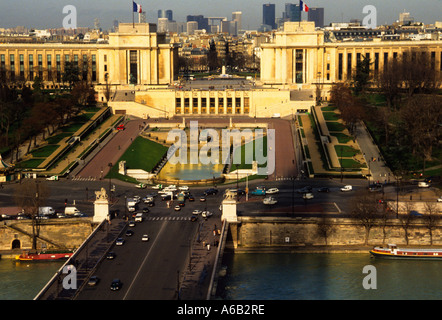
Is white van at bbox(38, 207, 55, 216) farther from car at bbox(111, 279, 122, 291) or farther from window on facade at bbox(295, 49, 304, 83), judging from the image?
window on facade at bbox(295, 49, 304, 83)

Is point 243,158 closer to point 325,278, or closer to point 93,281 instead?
point 325,278

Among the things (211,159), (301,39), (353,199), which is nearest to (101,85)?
(301,39)

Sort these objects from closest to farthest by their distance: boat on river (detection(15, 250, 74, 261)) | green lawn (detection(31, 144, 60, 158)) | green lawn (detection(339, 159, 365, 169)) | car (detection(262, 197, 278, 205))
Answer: boat on river (detection(15, 250, 74, 261)), car (detection(262, 197, 278, 205)), green lawn (detection(339, 159, 365, 169)), green lawn (detection(31, 144, 60, 158))

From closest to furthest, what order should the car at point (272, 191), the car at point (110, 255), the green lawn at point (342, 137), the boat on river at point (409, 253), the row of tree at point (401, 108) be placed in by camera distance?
the car at point (110, 255) → the boat on river at point (409, 253) → the car at point (272, 191) → the row of tree at point (401, 108) → the green lawn at point (342, 137)

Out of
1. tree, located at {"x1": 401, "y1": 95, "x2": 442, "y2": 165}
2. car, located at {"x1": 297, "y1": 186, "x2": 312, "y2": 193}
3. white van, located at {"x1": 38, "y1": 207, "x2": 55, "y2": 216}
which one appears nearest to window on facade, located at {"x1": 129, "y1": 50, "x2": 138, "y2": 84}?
tree, located at {"x1": 401, "y1": 95, "x2": 442, "y2": 165}

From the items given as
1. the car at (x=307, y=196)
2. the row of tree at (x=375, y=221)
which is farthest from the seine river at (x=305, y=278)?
the car at (x=307, y=196)

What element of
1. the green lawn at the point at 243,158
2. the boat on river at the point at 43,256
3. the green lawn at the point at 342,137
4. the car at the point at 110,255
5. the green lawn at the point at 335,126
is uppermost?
the green lawn at the point at 335,126

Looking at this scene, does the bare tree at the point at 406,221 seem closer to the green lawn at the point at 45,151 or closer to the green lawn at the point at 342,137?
the green lawn at the point at 342,137

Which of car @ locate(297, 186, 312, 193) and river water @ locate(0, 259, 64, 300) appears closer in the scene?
river water @ locate(0, 259, 64, 300)

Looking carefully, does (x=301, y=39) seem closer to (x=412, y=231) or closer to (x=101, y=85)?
(x=101, y=85)
